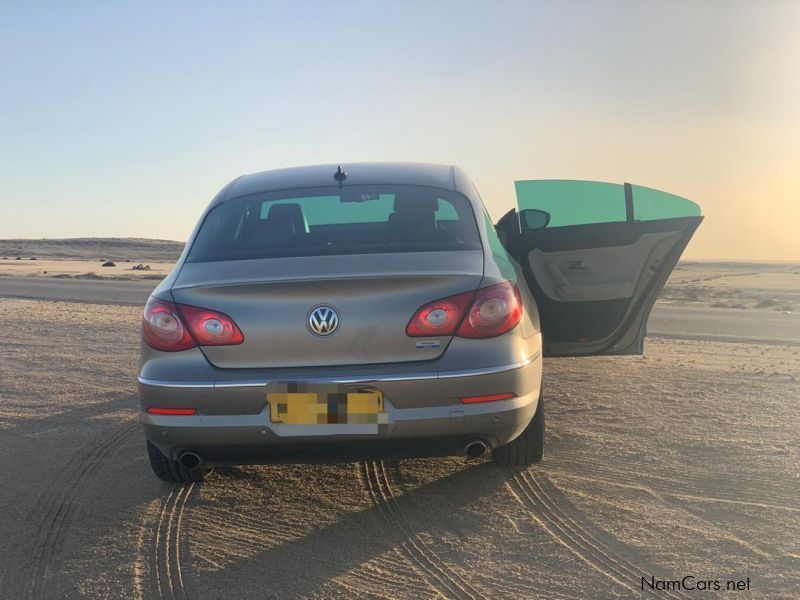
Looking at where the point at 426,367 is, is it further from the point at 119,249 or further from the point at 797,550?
the point at 119,249

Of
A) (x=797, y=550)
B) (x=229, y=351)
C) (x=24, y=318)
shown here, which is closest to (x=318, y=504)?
(x=229, y=351)

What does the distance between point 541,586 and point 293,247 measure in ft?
6.54

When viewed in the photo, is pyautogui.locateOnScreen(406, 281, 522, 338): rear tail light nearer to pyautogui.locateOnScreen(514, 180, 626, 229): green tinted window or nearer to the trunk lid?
the trunk lid

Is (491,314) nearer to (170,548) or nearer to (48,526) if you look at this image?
(170,548)

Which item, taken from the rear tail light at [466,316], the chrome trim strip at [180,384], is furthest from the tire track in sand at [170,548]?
the rear tail light at [466,316]

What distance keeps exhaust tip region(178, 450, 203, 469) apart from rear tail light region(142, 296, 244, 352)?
Answer: 486mm

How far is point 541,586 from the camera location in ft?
10.1

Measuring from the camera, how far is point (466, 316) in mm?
3447

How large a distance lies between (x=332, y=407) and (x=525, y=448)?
1.38m

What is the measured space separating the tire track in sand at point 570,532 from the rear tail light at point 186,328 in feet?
5.60

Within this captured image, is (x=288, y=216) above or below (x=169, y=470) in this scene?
above

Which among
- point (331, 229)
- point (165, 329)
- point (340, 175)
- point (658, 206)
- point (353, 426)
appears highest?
point (340, 175)

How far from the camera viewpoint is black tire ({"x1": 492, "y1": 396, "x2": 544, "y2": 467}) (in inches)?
166

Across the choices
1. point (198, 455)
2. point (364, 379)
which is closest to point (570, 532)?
point (364, 379)
